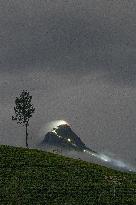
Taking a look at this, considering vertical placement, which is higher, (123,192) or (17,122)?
(17,122)

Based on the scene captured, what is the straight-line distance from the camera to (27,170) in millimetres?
106438

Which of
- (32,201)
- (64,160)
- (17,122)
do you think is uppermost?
(17,122)

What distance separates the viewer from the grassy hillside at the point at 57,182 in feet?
280

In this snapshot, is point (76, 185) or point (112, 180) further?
point (112, 180)

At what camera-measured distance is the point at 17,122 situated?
650 feet

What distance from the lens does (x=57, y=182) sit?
3841 inches

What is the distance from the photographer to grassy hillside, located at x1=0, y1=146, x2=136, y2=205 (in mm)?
85250

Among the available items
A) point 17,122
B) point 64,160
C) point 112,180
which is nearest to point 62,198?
point 112,180

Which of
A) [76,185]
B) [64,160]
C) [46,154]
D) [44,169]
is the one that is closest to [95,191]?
[76,185]

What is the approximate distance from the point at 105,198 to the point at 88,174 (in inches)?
812

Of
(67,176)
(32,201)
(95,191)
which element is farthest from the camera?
(67,176)

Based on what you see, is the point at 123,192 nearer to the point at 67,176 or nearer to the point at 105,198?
the point at 105,198

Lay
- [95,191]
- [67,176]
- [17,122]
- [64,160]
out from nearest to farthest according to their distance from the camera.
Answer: [95,191], [67,176], [64,160], [17,122]

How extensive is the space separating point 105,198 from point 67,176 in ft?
58.2
